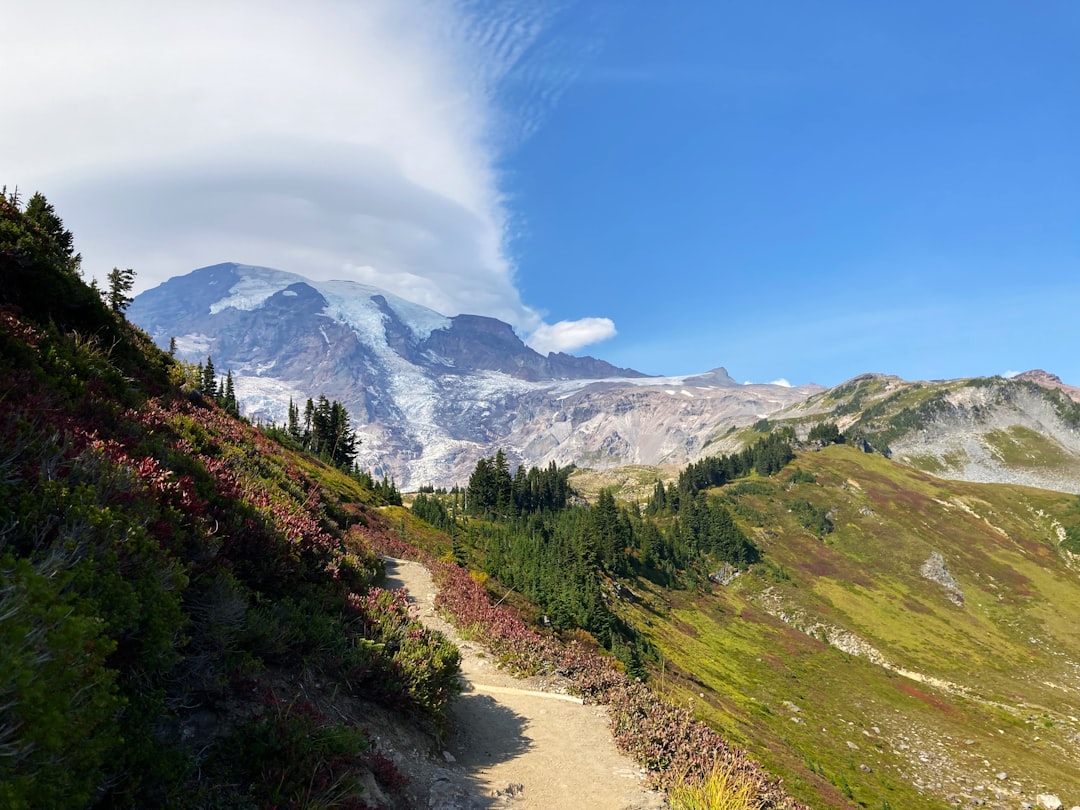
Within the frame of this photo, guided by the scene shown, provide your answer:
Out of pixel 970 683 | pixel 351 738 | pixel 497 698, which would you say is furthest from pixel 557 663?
pixel 970 683

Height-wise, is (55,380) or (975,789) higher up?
(55,380)

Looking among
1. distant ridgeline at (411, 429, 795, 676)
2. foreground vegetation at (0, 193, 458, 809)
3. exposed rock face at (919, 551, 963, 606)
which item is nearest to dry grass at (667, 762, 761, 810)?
foreground vegetation at (0, 193, 458, 809)

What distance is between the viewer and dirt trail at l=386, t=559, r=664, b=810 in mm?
10633

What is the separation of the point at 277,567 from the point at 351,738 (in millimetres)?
5427

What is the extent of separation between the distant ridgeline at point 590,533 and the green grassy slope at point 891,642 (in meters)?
6.80

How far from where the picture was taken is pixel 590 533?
284 ft

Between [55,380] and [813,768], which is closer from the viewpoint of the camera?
[55,380]

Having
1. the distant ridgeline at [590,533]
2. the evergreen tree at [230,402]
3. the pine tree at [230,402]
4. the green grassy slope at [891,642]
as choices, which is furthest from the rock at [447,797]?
the evergreen tree at [230,402]

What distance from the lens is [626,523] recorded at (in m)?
120

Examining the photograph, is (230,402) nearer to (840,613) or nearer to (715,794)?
(715,794)

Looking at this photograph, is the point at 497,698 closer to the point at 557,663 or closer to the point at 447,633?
the point at 557,663

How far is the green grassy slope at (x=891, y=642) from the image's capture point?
1896 inches

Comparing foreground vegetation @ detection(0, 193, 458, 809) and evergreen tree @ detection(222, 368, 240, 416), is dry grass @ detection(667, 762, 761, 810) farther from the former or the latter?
evergreen tree @ detection(222, 368, 240, 416)

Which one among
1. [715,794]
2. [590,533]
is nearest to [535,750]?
[715,794]
